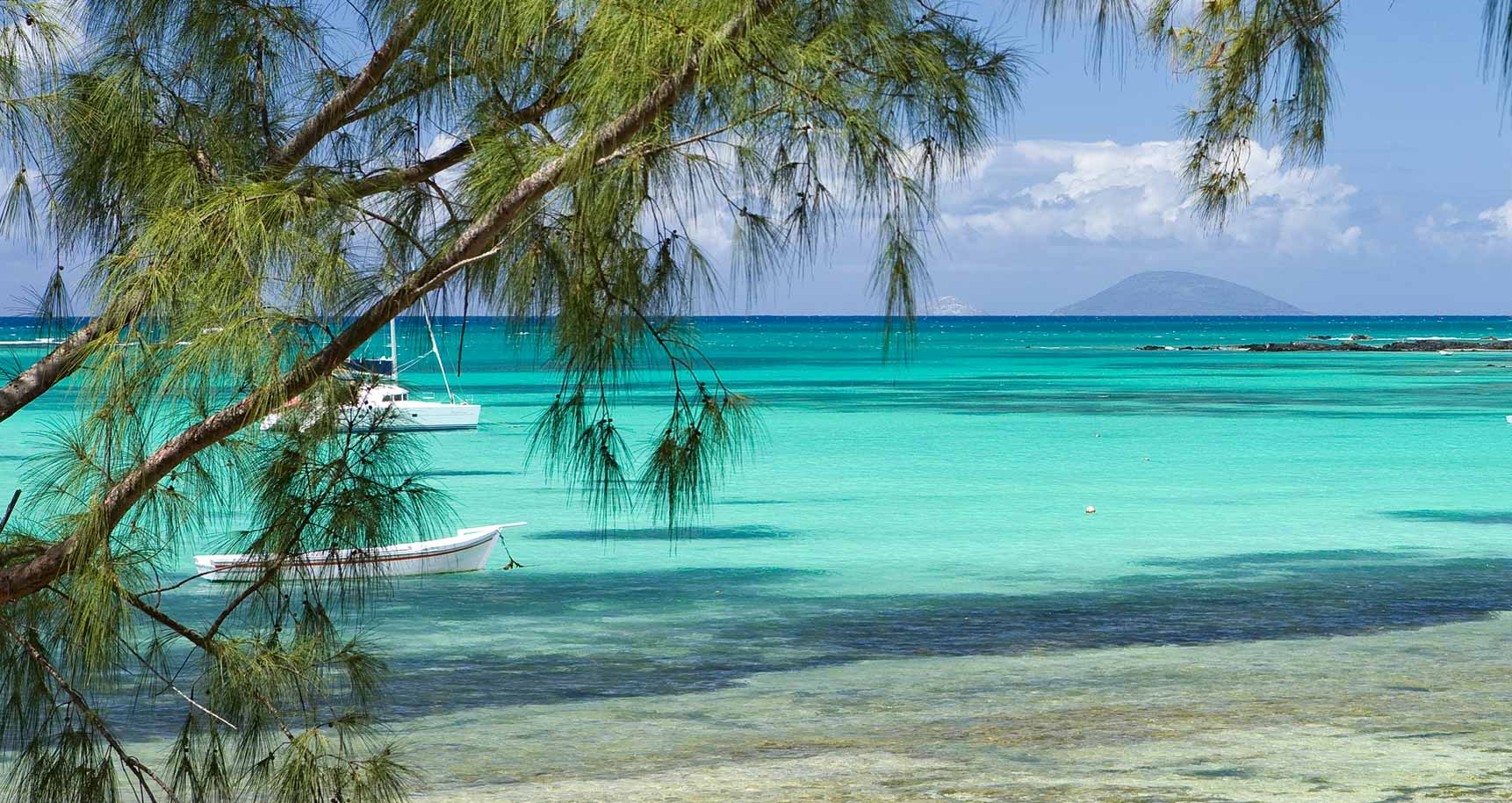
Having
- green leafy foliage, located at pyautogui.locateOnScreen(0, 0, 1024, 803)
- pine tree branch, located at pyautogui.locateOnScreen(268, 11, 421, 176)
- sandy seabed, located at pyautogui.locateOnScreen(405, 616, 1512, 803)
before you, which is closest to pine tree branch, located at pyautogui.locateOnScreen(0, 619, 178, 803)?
green leafy foliage, located at pyautogui.locateOnScreen(0, 0, 1024, 803)

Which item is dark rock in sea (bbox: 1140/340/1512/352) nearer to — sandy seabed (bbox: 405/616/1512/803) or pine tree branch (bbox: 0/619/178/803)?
sandy seabed (bbox: 405/616/1512/803)

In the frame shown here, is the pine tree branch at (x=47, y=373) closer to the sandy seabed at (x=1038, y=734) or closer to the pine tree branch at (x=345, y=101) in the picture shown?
the pine tree branch at (x=345, y=101)

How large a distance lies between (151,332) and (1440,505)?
55.8 feet

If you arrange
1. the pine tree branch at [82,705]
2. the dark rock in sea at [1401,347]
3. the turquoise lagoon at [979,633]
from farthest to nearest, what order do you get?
1. the dark rock in sea at [1401,347]
2. the turquoise lagoon at [979,633]
3. the pine tree branch at [82,705]

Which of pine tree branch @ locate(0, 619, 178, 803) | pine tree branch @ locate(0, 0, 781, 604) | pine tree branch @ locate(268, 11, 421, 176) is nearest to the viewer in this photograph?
pine tree branch @ locate(0, 0, 781, 604)

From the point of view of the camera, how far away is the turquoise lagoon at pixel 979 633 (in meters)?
6.83

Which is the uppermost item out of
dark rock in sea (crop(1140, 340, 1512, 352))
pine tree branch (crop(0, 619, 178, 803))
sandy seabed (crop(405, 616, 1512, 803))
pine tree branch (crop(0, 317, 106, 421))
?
dark rock in sea (crop(1140, 340, 1512, 352))

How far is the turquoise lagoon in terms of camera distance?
683 cm

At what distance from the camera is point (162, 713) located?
8039 millimetres

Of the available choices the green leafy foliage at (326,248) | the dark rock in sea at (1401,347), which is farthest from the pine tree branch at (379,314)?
the dark rock in sea at (1401,347)

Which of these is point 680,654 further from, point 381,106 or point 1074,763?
point 381,106

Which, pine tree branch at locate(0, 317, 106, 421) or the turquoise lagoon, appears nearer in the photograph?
pine tree branch at locate(0, 317, 106, 421)

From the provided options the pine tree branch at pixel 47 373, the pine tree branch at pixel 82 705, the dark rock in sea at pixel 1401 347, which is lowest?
the pine tree branch at pixel 82 705

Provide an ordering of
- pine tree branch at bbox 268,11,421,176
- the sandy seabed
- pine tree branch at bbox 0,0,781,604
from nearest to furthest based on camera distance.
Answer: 1. pine tree branch at bbox 0,0,781,604
2. pine tree branch at bbox 268,11,421,176
3. the sandy seabed
